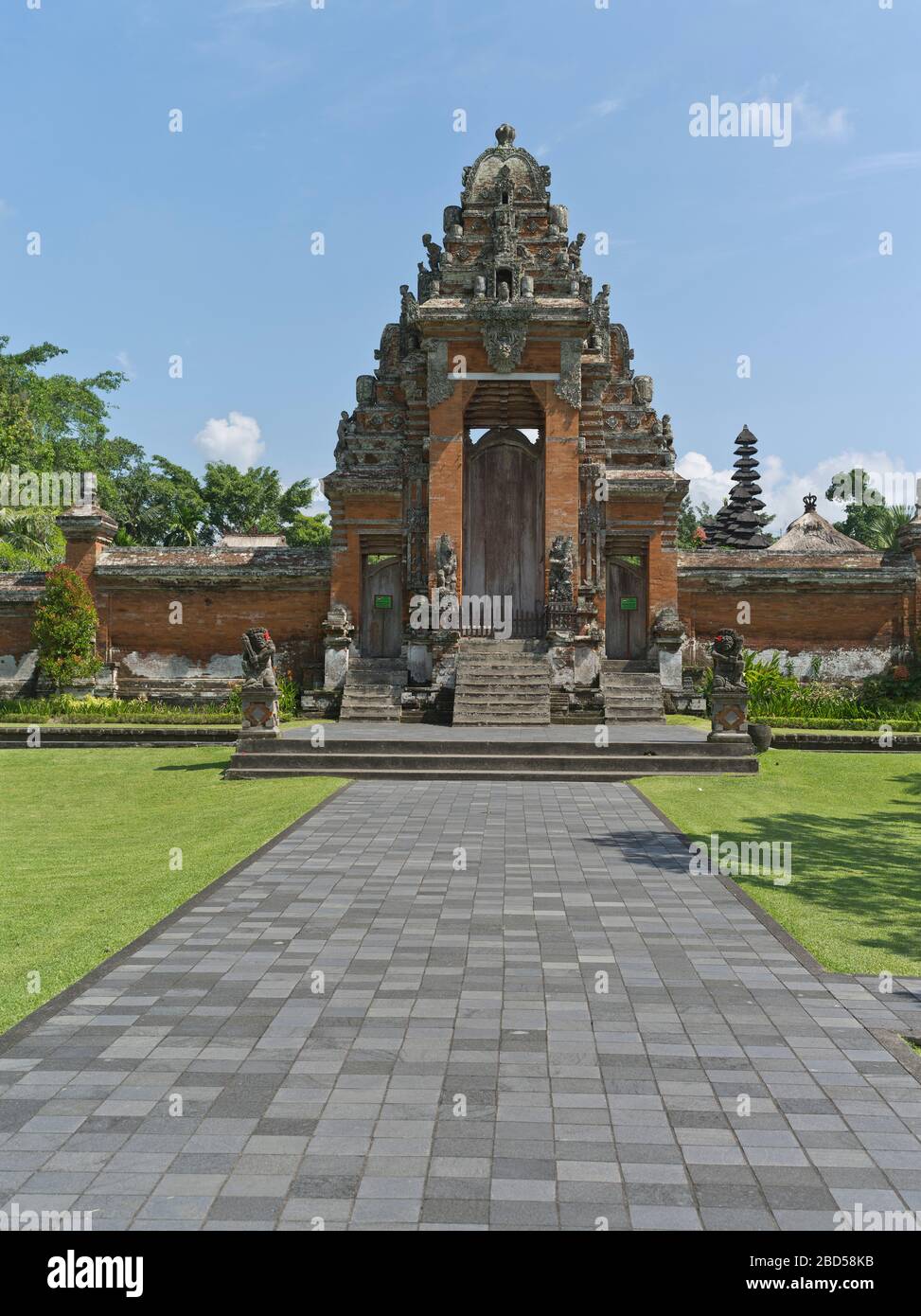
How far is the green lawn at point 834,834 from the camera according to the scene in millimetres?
7125

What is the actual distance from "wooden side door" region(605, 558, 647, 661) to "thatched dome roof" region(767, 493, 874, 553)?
18.1 meters

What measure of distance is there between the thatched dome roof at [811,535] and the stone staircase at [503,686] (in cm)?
2256

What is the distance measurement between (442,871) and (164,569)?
55.1 feet

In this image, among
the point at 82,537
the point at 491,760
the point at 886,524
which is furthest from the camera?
the point at 886,524

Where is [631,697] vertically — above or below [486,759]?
above

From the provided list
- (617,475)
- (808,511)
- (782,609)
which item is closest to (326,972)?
(617,475)

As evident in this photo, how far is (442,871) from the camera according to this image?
8875 mm

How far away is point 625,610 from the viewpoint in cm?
2380

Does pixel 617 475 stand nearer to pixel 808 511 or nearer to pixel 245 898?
pixel 245 898

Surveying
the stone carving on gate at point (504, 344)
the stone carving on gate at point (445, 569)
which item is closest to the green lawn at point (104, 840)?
the stone carving on gate at point (445, 569)

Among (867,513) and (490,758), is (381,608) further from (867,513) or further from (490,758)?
(867,513)

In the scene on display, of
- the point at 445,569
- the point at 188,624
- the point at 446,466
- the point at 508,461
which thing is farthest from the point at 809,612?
the point at 188,624

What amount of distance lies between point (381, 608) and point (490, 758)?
926 cm
